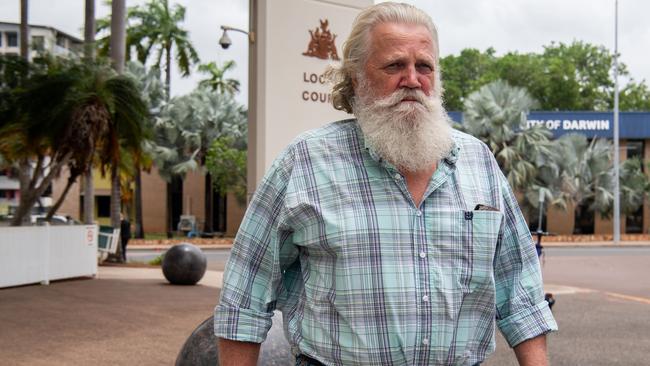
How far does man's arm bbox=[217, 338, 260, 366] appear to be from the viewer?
2.43m

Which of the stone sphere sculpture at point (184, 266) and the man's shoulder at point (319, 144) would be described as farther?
the stone sphere sculpture at point (184, 266)

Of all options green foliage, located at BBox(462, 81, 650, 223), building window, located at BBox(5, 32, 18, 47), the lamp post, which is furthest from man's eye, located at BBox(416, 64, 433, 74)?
building window, located at BBox(5, 32, 18, 47)

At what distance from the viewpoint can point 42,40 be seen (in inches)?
750

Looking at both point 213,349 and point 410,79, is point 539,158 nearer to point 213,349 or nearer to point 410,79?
point 213,349

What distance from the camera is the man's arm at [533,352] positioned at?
2.49 m

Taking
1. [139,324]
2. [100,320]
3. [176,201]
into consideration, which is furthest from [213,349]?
[176,201]

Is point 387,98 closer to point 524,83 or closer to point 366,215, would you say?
point 366,215

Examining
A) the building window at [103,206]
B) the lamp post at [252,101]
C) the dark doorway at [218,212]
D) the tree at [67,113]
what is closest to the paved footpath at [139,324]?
the lamp post at [252,101]

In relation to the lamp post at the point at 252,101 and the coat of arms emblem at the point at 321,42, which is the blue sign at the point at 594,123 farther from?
the lamp post at the point at 252,101

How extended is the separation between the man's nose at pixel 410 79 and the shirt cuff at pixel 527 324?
2.37 feet

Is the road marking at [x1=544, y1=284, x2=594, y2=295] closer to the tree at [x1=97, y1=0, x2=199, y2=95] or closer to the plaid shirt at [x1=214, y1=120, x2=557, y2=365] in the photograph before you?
the plaid shirt at [x1=214, y1=120, x2=557, y2=365]

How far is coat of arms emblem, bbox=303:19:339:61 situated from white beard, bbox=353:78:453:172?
26.7 ft

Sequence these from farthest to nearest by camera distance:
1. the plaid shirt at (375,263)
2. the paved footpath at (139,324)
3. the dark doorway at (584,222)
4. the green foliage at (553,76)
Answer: the green foliage at (553,76)
the dark doorway at (584,222)
the paved footpath at (139,324)
the plaid shirt at (375,263)

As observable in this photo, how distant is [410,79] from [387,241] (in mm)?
466
